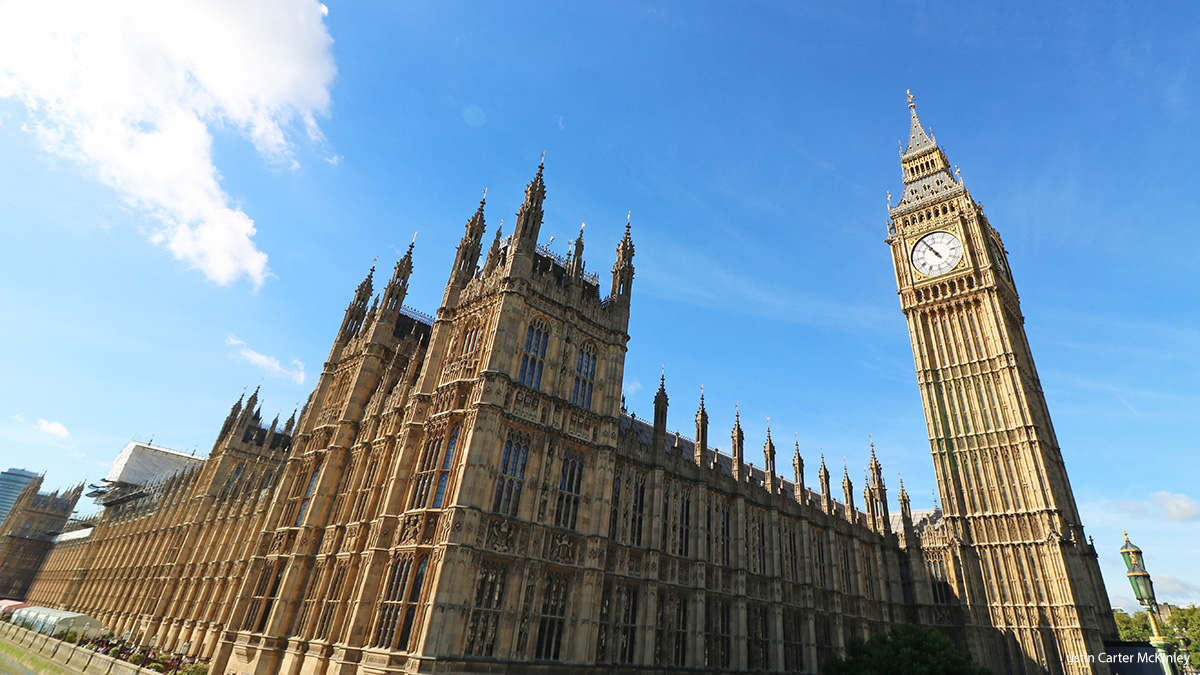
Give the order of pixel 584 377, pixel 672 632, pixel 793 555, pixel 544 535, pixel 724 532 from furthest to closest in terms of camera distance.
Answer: pixel 793 555 < pixel 724 532 < pixel 584 377 < pixel 672 632 < pixel 544 535

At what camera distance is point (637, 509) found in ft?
105

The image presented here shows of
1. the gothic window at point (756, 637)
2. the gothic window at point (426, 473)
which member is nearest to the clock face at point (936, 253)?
the gothic window at point (756, 637)

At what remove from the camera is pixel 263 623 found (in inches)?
1287

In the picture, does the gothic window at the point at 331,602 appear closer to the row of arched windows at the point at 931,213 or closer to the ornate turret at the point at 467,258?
the ornate turret at the point at 467,258

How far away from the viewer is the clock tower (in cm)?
4609

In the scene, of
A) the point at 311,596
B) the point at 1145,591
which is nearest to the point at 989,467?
the point at 1145,591

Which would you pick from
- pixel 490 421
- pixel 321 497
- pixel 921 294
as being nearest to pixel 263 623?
pixel 321 497

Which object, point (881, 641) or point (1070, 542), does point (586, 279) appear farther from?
point (1070, 542)

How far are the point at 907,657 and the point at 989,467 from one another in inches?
1212

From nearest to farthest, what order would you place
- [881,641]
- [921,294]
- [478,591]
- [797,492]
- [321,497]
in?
[478,591], [881,641], [321,497], [797,492], [921,294]

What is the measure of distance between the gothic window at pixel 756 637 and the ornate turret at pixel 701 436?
31.9ft

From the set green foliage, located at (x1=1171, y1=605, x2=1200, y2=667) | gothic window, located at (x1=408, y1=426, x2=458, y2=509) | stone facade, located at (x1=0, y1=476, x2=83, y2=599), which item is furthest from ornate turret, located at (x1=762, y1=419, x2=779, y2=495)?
stone facade, located at (x1=0, y1=476, x2=83, y2=599)

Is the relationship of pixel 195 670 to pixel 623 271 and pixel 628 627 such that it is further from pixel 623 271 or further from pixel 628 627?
pixel 623 271

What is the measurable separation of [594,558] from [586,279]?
54.0 ft
